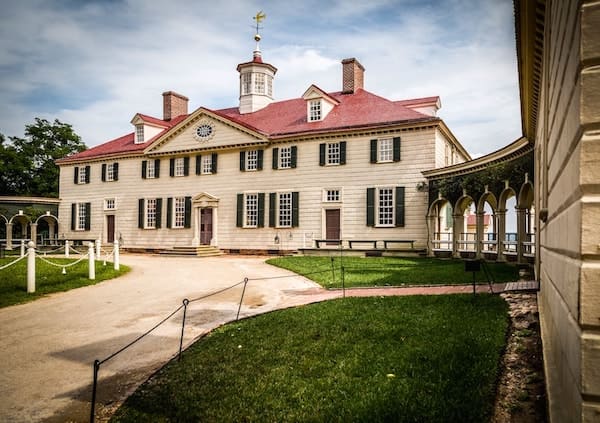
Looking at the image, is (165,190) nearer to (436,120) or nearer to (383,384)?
(436,120)

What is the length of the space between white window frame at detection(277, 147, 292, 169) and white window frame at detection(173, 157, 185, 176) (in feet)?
23.5

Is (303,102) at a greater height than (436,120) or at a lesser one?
greater

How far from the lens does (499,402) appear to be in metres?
4.31

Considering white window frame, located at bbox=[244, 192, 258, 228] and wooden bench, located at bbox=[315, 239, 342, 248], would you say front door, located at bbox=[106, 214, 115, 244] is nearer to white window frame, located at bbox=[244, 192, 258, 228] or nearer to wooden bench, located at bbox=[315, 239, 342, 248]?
white window frame, located at bbox=[244, 192, 258, 228]

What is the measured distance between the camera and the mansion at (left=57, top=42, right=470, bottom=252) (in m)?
23.5

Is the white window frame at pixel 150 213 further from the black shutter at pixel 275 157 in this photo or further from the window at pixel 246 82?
the window at pixel 246 82

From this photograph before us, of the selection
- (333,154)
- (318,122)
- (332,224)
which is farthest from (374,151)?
(332,224)

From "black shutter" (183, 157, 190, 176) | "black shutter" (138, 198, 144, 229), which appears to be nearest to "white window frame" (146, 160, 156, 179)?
"black shutter" (138, 198, 144, 229)

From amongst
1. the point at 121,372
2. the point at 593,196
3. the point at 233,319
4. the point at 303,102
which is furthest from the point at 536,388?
the point at 303,102

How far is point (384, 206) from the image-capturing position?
932 inches

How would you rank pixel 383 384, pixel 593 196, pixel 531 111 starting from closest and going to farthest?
pixel 593 196 → pixel 383 384 → pixel 531 111

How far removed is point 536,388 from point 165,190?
28.1 meters

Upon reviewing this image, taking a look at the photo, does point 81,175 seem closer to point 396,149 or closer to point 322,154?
point 322,154

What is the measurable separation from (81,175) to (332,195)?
65.5 feet
